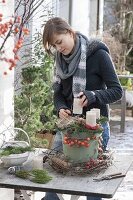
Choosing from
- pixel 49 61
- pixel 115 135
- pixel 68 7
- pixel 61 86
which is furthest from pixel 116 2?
pixel 61 86

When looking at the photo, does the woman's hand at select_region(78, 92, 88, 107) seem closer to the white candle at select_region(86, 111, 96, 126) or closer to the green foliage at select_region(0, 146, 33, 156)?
the white candle at select_region(86, 111, 96, 126)

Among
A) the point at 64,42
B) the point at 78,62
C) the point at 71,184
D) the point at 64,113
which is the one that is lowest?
the point at 71,184

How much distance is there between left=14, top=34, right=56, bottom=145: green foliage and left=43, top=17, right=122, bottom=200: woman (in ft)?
3.82

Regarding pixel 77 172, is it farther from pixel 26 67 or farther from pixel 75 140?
pixel 26 67

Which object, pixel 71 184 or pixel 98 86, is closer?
pixel 71 184

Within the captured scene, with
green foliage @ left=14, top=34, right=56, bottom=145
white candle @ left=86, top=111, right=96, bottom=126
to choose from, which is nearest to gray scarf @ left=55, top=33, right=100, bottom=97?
white candle @ left=86, top=111, right=96, bottom=126

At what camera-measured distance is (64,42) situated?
2.68 m

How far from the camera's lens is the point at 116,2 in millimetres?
10172

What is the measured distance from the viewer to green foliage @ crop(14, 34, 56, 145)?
4055mm

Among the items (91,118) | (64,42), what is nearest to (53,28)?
(64,42)

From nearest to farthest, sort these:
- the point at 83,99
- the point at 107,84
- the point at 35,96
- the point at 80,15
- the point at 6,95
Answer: the point at 83,99 < the point at 107,84 < the point at 6,95 < the point at 35,96 < the point at 80,15

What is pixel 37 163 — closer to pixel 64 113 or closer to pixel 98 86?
pixel 64 113

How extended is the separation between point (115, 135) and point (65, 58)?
A: 4.09 meters

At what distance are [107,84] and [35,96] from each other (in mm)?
1416
